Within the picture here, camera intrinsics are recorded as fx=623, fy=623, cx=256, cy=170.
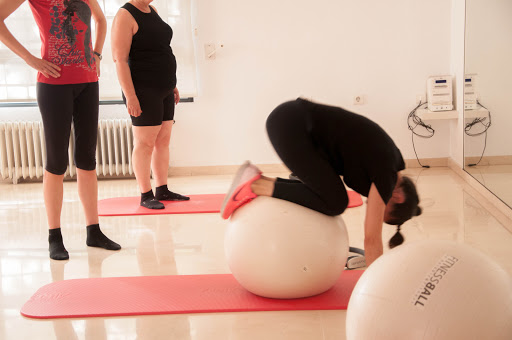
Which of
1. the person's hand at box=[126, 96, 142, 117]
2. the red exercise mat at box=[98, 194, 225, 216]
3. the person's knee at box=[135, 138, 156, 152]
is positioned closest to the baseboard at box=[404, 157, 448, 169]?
the red exercise mat at box=[98, 194, 225, 216]

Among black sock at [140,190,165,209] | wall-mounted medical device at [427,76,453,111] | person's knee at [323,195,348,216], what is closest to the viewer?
person's knee at [323,195,348,216]

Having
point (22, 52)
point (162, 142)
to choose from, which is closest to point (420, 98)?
point (162, 142)

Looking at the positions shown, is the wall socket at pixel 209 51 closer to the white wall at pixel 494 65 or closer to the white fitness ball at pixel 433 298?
the white wall at pixel 494 65

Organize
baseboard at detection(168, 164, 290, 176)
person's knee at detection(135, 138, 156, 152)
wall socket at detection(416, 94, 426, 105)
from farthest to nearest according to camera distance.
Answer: baseboard at detection(168, 164, 290, 176), wall socket at detection(416, 94, 426, 105), person's knee at detection(135, 138, 156, 152)

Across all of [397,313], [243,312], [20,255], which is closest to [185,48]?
[20,255]

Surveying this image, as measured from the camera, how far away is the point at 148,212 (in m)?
4.23

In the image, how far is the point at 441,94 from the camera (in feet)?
17.5

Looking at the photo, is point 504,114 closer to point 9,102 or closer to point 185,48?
point 185,48

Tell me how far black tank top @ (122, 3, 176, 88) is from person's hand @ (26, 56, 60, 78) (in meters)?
1.05

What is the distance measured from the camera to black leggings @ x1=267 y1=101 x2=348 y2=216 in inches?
97.3

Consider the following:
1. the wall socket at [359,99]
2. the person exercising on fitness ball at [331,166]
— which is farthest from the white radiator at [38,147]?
the person exercising on fitness ball at [331,166]

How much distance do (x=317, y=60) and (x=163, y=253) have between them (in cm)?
285

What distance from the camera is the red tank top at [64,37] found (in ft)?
9.88

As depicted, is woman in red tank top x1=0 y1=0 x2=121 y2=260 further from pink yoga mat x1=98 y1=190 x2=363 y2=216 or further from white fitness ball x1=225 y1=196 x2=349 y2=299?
white fitness ball x1=225 y1=196 x2=349 y2=299
